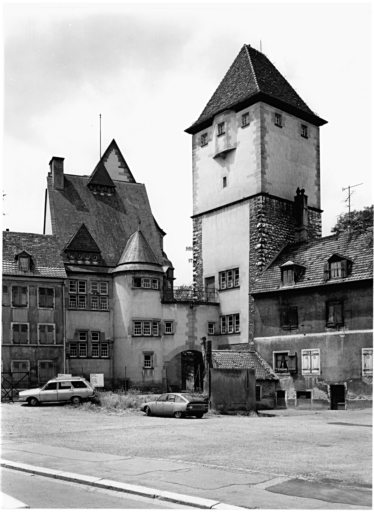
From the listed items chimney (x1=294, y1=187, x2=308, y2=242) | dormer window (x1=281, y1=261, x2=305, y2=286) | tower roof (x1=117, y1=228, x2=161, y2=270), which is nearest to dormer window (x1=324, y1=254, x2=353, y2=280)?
dormer window (x1=281, y1=261, x2=305, y2=286)

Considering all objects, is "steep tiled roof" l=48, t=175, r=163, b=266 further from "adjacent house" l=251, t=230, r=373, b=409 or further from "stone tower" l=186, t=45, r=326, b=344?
"adjacent house" l=251, t=230, r=373, b=409

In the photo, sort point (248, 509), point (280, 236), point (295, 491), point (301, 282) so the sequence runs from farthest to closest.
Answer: point (280, 236) < point (301, 282) < point (295, 491) < point (248, 509)

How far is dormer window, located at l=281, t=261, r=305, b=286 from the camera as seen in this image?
1676 inches

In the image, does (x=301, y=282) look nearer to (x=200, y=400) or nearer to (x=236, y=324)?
(x=236, y=324)

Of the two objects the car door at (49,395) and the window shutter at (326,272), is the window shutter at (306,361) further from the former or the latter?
the car door at (49,395)

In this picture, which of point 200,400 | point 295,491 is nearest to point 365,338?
point 200,400

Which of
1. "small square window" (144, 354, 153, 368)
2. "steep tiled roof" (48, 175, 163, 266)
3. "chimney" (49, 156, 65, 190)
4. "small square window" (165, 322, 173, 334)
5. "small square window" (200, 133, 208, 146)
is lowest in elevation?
"small square window" (144, 354, 153, 368)

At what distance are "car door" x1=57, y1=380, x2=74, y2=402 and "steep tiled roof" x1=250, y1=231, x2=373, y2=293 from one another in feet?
43.9

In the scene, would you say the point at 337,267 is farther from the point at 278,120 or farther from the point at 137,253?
the point at 137,253

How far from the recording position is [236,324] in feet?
155

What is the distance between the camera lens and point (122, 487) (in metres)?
12.9

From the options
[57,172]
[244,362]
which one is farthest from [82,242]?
[244,362]

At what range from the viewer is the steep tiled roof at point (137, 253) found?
4938 cm

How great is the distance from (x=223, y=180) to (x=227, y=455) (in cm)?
3301
